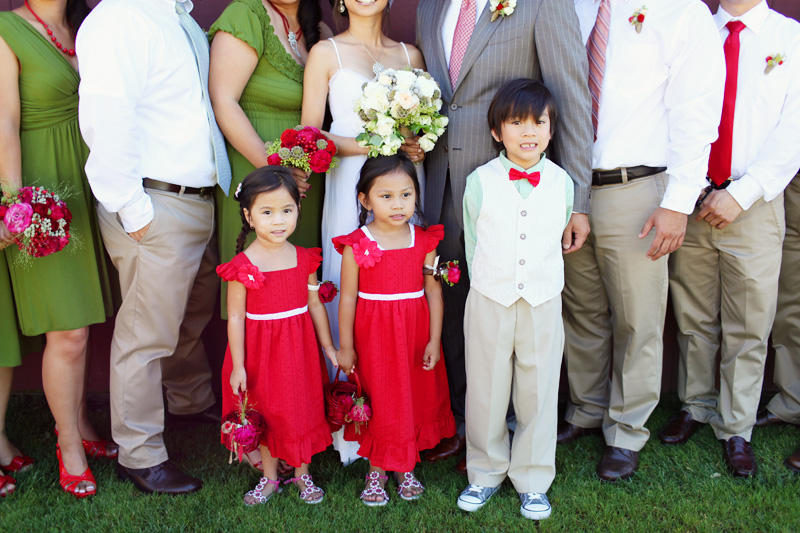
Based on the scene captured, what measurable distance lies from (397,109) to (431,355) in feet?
4.07

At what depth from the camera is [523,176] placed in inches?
118

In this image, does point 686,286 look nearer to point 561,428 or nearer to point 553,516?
point 561,428

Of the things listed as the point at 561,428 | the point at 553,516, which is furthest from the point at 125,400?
the point at 561,428

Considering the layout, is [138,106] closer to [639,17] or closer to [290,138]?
[290,138]

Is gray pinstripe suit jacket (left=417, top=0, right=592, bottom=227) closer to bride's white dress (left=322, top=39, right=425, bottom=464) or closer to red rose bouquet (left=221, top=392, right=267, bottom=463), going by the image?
bride's white dress (left=322, top=39, right=425, bottom=464)

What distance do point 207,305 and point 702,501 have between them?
3.00 meters

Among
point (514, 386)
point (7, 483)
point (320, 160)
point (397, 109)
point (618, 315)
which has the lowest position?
point (7, 483)

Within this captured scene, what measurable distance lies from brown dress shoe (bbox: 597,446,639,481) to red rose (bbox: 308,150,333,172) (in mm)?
2181

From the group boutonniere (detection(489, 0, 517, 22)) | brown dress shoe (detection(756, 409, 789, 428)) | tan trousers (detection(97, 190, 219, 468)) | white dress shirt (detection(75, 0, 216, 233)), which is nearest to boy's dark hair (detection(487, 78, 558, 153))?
boutonniere (detection(489, 0, 517, 22))

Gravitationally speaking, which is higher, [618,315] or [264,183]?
[264,183]

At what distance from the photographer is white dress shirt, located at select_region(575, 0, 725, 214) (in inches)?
122

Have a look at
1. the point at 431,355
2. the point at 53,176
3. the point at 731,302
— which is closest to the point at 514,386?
the point at 431,355

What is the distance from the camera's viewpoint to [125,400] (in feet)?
10.8

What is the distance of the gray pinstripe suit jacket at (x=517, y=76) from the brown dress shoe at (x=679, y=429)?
1596 mm
